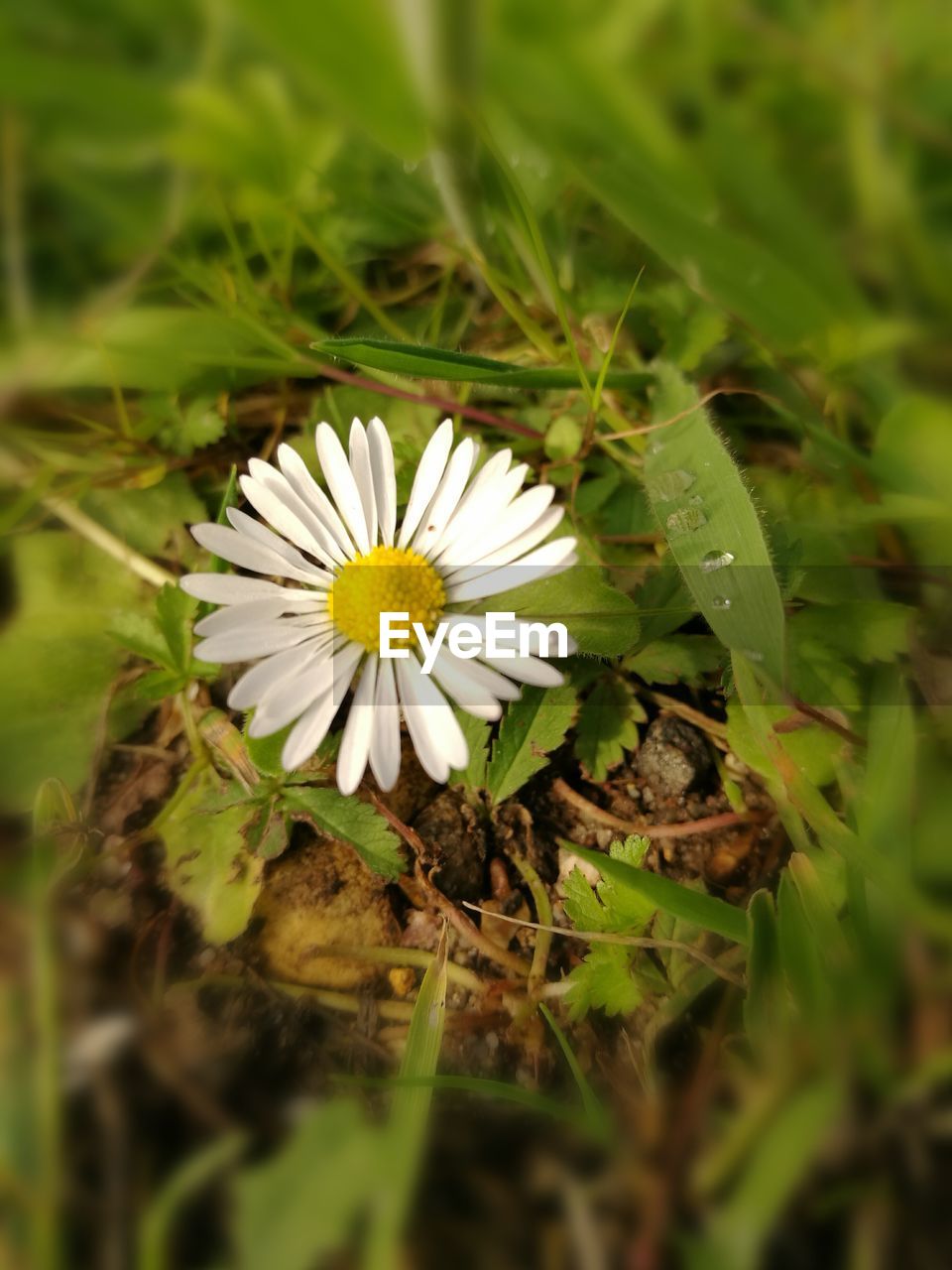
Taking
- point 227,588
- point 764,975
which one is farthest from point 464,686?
point 764,975

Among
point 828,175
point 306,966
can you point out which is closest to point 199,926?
point 306,966

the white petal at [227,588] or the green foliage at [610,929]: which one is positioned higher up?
the white petal at [227,588]

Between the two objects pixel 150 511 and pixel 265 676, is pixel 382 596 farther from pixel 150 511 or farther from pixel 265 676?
pixel 150 511

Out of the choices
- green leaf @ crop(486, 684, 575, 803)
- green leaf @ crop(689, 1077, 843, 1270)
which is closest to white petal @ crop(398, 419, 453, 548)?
green leaf @ crop(486, 684, 575, 803)

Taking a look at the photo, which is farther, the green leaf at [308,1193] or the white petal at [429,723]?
the white petal at [429,723]

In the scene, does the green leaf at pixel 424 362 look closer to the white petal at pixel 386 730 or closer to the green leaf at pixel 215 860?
the white petal at pixel 386 730

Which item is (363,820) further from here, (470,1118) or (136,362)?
(136,362)

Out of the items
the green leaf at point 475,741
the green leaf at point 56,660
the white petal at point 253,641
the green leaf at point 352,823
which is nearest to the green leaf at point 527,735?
the green leaf at point 475,741
